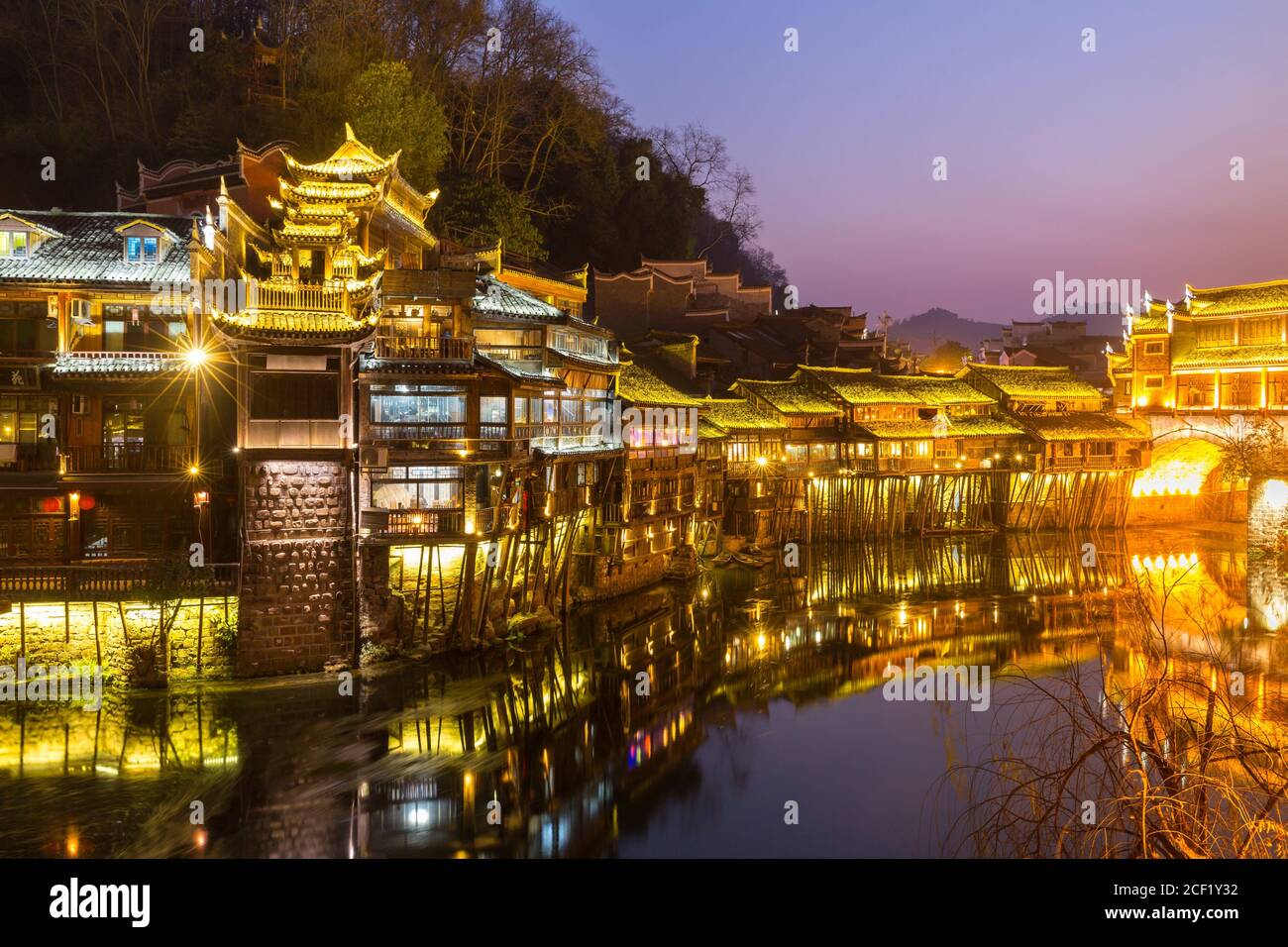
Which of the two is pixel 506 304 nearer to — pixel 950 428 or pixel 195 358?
pixel 195 358

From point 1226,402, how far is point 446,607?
1918 inches

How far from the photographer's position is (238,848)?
14992 mm

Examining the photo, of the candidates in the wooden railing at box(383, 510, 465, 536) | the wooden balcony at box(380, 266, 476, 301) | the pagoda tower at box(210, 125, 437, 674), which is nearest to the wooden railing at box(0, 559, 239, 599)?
the pagoda tower at box(210, 125, 437, 674)

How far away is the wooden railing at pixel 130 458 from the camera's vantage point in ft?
77.5

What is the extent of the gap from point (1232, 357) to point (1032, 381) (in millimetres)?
11032

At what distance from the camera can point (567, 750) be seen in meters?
20.0

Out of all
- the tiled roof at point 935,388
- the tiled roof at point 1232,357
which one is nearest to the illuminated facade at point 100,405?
the tiled roof at point 935,388

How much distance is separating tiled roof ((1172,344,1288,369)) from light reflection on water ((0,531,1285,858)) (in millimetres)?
25511

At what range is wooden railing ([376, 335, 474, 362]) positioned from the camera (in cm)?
2455

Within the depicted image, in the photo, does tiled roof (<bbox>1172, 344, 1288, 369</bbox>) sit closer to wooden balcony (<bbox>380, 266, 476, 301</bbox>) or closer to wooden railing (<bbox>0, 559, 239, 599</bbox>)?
wooden balcony (<bbox>380, 266, 476, 301</bbox>)

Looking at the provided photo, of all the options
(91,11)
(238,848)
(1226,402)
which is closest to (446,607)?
(238,848)

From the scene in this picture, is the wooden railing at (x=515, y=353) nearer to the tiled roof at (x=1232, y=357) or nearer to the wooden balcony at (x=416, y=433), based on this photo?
the wooden balcony at (x=416, y=433)

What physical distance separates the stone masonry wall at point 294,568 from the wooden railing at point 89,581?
35.4 inches

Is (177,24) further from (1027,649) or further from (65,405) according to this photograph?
(1027,649)
